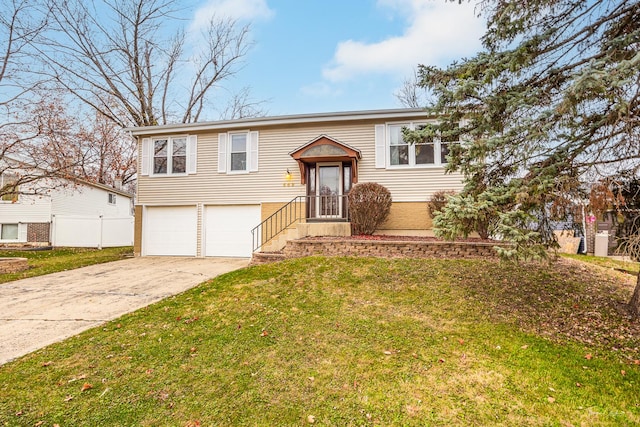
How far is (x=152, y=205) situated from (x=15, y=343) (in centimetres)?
873

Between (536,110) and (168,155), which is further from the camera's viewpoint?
(168,155)

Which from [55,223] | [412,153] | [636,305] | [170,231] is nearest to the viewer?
[636,305]

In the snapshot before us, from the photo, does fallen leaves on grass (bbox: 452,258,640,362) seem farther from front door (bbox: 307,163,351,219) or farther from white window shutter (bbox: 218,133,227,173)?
white window shutter (bbox: 218,133,227,173)

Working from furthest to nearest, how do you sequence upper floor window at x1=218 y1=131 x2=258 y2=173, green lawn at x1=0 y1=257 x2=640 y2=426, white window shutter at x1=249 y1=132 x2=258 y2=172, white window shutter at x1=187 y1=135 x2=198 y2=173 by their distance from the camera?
white window shutter at x1=187 y1=135 x2=198 y2=173
upper floor window at x1=218 y1=131 x2=258 y2=173
white window shutter at x1=249 y1=132 x2=258 y2=172
green lawn at x1=0 y1=257 x2=640 y2=426

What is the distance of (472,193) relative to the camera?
4.57 metres

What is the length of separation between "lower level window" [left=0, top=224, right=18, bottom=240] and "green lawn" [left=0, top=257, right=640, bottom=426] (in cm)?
→ 1660

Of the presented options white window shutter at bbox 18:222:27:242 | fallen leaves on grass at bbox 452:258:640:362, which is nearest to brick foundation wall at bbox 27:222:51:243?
white window shutter at bbox 18:222:27:242

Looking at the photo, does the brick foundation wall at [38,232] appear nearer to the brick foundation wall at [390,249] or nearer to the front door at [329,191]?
the front door at [329,191]

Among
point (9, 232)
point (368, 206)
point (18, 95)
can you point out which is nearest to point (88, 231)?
point (9, 232)

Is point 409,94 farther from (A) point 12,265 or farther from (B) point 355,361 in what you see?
(A) point 12,265

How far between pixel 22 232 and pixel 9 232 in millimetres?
875

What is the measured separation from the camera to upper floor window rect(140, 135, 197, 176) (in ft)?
40.0

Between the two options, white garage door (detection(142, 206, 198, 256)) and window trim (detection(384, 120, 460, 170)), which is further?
white garage door (detection(142, 206, 198, 256))

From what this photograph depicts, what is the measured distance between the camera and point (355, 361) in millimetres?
3572
